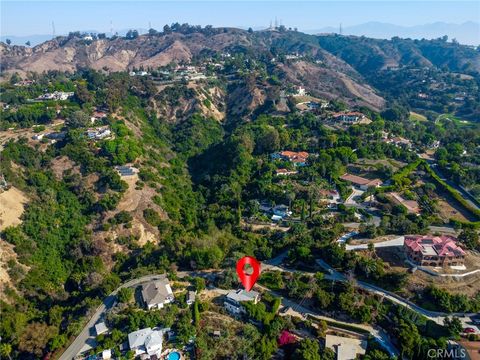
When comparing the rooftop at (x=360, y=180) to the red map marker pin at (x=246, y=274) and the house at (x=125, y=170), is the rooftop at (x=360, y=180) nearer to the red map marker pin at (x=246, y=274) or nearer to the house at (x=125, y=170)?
the red map marker pin at (x=246, y=274)

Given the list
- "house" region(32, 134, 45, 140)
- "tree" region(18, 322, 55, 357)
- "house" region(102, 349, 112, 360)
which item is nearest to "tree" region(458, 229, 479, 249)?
"house" region(102, 349, 112, 360)

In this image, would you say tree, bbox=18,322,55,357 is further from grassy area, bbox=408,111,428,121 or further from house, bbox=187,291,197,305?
grassy area, bbox=408,111,428,121

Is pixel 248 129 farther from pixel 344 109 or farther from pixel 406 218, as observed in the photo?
pixel 406 218

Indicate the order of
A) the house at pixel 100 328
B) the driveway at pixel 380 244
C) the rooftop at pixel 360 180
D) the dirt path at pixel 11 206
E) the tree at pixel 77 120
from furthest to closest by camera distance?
the tree at pixel 77 120 < the rooftop at pixel 360 180 < the dirt path at pixel 11 206 < the driveway at pixel 380 244 < the house at pixel 100 328

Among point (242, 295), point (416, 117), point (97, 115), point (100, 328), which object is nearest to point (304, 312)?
point (242, 295)

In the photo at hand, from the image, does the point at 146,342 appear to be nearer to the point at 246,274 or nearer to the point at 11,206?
the point at 246,274

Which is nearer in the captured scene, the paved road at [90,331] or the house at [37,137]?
the paved road at [90,331]

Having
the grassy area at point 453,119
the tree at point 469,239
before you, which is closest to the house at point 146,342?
the tree at point 469,239
